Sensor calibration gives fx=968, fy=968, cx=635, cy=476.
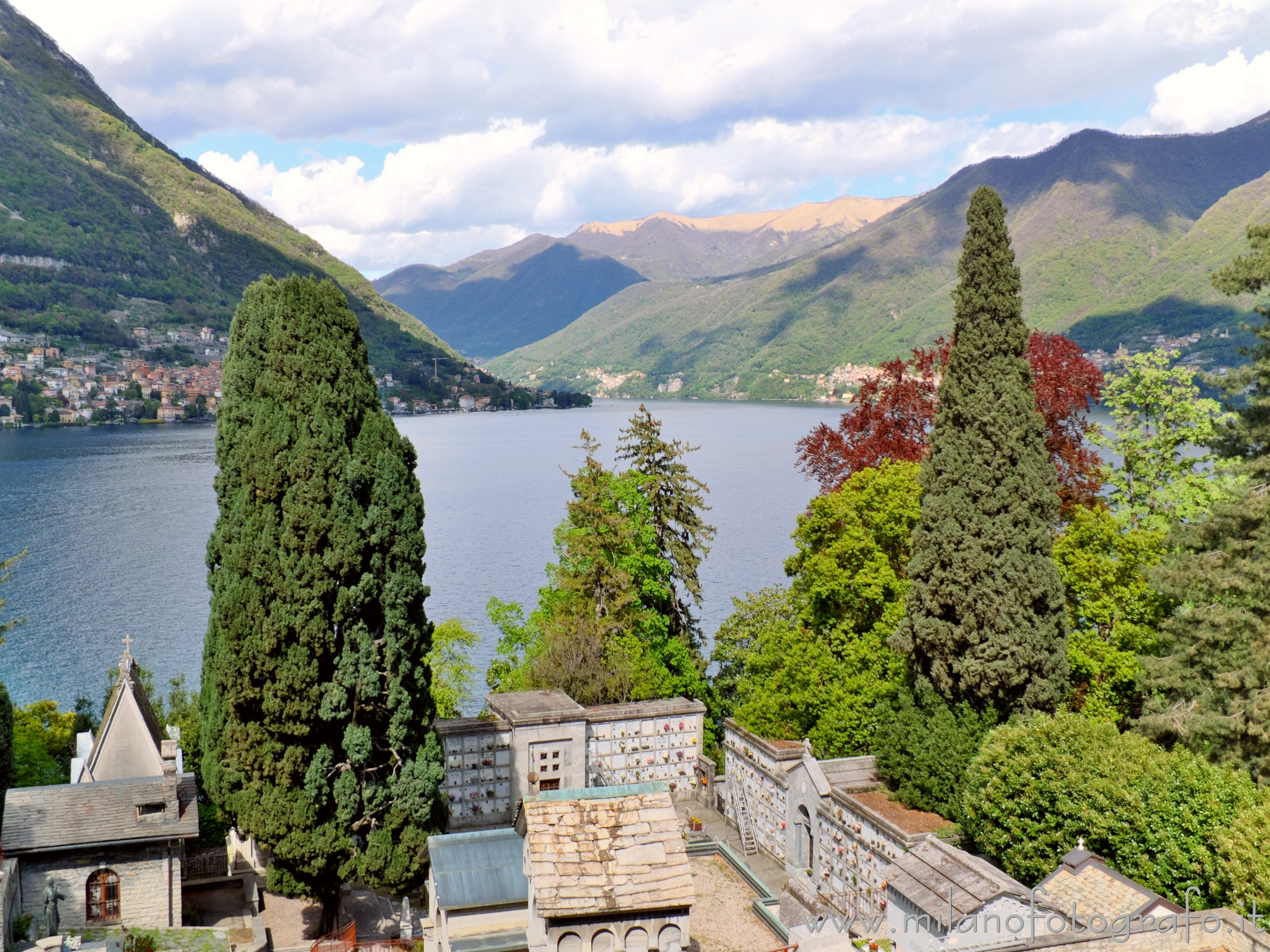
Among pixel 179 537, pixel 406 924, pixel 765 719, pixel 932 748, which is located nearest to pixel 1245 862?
pixel 932 748

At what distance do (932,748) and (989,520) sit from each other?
5.30 metres

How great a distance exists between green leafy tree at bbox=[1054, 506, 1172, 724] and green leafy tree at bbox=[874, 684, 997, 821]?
2.88 meters

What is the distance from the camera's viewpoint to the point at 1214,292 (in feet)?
514

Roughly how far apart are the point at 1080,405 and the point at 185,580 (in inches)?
1986

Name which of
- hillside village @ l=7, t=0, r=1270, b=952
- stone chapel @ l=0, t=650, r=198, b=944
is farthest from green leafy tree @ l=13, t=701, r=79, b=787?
stone chapel @ l=0, t=650, r=198, b=944

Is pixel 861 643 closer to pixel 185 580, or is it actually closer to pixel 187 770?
pixel 187 770

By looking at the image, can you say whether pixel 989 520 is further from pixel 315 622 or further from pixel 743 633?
pixel 315 622

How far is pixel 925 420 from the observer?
3262 centimetres

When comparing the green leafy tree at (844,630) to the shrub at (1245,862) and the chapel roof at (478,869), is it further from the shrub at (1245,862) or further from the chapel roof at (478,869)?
the chapel roof at (478,869)

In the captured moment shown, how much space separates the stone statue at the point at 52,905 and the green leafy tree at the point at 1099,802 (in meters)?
17.4

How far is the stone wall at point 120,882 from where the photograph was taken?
57.9ft

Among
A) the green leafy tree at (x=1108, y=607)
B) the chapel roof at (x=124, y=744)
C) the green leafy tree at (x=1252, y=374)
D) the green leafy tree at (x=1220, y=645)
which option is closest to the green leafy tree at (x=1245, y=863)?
the green leafy tree at (x=1220, y=645)

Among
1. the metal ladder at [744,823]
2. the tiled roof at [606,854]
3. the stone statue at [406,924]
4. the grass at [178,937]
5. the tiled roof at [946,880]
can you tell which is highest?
the tiled roof at [606,854]

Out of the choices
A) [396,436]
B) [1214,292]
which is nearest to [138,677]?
[396,436]
